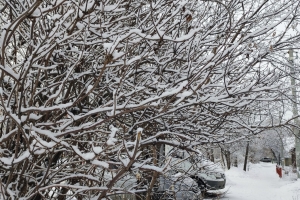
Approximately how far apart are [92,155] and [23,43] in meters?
2.21

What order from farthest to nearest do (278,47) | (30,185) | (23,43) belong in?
(278,47)
(23,43)
(30,185)

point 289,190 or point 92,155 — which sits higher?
point 92,155

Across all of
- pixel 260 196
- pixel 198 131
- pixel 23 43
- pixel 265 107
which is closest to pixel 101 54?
pixel 23 43

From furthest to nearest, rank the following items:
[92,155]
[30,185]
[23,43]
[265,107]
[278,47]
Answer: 1. [265,107]
2. [278,47]
3. [23,43]
4. [30,185]
5. [92,155]

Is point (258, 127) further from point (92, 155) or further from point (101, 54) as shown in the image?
point (92, 155)

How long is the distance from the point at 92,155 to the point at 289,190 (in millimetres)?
15308

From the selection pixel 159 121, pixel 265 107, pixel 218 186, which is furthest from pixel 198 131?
pixel 218 186

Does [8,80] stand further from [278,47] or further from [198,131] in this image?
[278,47]

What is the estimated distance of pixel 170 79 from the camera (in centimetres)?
309

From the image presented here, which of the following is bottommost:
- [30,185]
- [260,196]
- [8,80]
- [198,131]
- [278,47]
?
[260,196]

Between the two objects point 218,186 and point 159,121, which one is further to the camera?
point 218,186

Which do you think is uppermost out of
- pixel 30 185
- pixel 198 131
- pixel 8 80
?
pixel 8 80

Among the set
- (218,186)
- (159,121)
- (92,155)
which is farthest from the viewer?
(218,186)

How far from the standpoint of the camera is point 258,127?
288 centimetres
